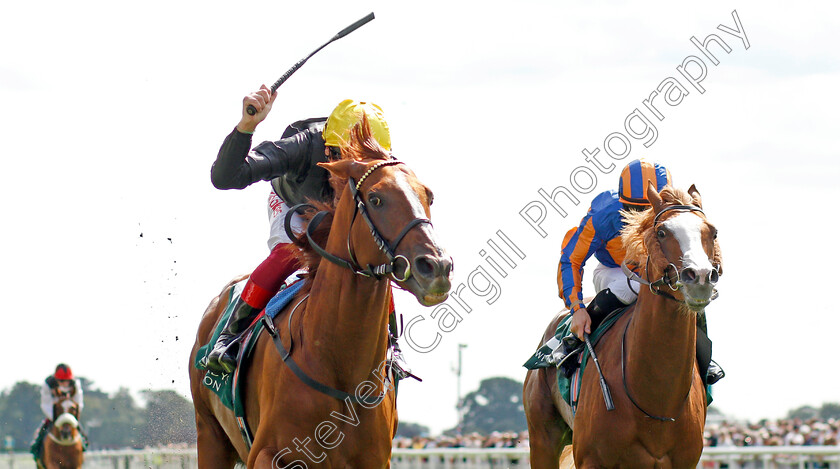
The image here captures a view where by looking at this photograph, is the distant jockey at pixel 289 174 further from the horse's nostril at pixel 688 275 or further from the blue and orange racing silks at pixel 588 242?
the blue and orange racing silks at pixel 588 242

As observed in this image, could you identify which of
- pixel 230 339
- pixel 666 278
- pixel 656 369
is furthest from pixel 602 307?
pixel 230 339

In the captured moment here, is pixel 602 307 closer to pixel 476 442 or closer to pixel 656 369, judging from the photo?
pixel 656 369

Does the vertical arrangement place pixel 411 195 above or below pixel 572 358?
above

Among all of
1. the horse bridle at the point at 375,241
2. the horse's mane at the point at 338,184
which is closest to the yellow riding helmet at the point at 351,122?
the horse's mane at the point at 338,184

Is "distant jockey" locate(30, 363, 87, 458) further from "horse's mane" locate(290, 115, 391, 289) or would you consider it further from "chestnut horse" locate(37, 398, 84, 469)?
"horse's mane" locate(290, 115, 391, 289)

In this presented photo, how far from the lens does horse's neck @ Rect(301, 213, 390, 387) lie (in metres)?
5.12

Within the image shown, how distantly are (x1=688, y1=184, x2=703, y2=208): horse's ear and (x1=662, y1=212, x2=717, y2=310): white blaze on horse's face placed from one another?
0.33 meters

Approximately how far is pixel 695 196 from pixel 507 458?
921cm

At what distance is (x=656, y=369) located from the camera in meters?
6.77

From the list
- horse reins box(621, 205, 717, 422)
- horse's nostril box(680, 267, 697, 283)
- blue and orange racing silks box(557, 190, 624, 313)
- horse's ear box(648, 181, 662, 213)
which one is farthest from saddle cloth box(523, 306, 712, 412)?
horse's nostril box(680, 267, 697, 283)

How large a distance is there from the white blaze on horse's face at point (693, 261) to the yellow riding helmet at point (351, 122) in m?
1.74

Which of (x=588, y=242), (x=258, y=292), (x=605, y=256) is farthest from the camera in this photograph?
(x=605, y=256)

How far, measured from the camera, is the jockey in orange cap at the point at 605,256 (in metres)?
7.52

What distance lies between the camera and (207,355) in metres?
6.17
